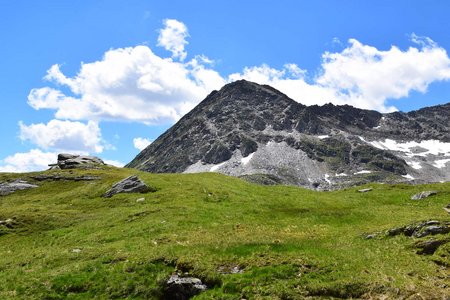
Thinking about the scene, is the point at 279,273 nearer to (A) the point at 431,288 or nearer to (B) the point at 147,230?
(A) the point at 431,288

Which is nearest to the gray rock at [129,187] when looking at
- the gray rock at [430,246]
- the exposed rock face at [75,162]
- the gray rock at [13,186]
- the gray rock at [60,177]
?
the gray rock at [60,177]

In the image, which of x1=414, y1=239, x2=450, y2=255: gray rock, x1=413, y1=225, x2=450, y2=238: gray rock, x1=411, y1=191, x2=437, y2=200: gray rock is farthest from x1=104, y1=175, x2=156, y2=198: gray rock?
x1=414, y1=239, x2=450, y2=255: gray rock

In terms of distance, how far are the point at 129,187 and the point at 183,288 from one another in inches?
1634

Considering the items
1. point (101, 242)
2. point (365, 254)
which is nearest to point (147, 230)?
point (101, 242)

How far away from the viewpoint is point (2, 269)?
37.5 m

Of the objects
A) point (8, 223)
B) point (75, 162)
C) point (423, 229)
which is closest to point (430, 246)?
point (423, 229)

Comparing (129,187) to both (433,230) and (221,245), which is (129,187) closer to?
(221,245)

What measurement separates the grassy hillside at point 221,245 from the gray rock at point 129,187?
74.0 inches

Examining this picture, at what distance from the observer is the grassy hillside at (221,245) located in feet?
91.2

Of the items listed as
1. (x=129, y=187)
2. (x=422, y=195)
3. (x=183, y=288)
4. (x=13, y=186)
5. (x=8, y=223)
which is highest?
(x=13, y=186)

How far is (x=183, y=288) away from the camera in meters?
28.8

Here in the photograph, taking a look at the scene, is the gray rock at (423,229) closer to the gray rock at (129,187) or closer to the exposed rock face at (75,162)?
the gray rock at (129,187)

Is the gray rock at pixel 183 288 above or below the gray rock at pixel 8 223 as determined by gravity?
Answer: below

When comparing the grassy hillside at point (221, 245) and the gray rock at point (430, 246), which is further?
the gray rock at point (430, 246)
